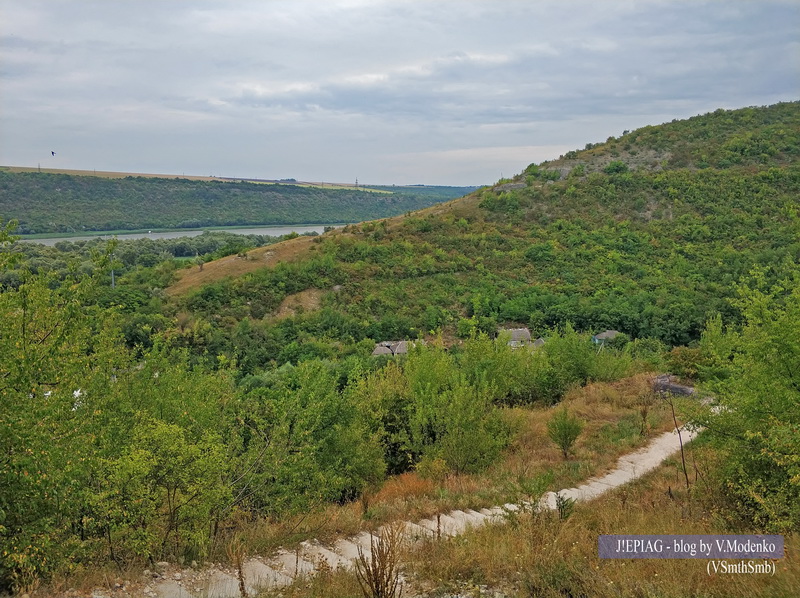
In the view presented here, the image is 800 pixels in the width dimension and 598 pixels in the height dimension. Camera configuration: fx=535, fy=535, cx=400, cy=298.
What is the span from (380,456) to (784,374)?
8142 millimetres

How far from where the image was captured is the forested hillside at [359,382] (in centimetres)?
542

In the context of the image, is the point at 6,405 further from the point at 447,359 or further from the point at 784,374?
the point at 447,359

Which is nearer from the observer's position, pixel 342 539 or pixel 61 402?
pixel 61 402

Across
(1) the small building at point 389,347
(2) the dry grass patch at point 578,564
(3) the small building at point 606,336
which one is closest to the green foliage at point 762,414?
(2) the dry grass patch at point 578,564

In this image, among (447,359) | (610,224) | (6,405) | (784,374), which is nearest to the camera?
(6,405)

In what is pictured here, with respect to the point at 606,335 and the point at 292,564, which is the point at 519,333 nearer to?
the point at 606,335

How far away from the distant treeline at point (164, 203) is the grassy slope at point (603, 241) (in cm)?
4179

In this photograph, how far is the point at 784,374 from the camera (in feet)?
22.1

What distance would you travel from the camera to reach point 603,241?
44.0 metres

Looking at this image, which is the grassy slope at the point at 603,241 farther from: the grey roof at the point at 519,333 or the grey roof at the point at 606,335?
the grey roof at the point at 519,333

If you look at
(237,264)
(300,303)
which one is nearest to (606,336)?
(300,303)

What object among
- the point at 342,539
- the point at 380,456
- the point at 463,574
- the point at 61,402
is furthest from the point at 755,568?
the point at 380,456

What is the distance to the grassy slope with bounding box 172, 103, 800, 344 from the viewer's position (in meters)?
35.9

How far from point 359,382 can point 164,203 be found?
3543 inches
